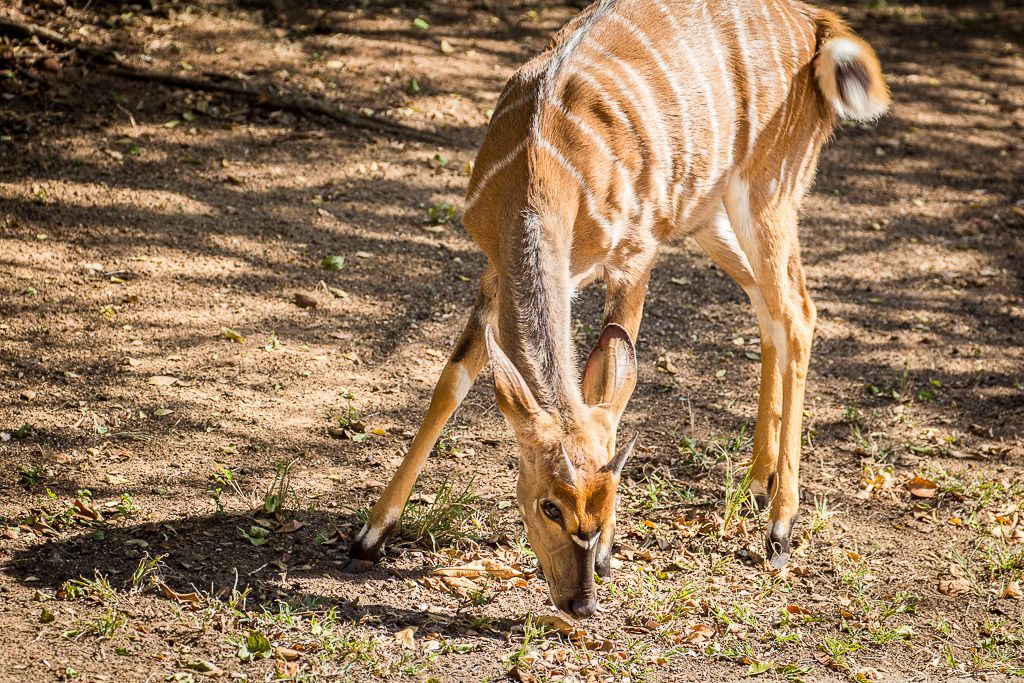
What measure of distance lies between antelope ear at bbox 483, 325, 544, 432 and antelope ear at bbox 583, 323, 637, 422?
0.83 ft

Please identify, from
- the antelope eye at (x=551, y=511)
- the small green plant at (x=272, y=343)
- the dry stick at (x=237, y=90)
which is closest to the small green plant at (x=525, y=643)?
the antelope eye at (x=551, y=511)

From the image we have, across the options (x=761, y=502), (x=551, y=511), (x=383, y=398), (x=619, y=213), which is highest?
(x=619, y=213)

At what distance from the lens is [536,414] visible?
11.0 ft

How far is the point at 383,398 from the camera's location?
4.96m

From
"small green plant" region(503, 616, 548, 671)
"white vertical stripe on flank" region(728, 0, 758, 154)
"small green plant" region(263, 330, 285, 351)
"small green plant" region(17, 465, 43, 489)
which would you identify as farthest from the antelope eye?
"small green plant" region(263, 330, 285, 351)

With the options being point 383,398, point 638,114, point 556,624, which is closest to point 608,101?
point 638,114

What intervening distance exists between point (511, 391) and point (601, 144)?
1.08 meters

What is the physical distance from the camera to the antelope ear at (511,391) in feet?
10.8

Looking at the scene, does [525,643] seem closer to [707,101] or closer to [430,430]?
[430,430]

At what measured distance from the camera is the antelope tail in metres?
4.43

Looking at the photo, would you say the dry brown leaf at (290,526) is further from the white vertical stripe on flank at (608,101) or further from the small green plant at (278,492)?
the white vertical stripe on flank at (608,101)

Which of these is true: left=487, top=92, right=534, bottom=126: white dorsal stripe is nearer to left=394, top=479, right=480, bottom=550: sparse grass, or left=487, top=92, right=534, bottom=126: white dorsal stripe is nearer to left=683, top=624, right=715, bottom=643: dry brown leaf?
left=394, top=479, right=480, bottom=550: sparse grass

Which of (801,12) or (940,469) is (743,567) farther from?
(801,12)

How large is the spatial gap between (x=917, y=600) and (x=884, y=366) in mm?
1774
